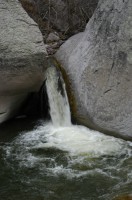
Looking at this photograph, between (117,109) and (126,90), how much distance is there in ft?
1.23

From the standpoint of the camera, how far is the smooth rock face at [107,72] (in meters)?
6.90

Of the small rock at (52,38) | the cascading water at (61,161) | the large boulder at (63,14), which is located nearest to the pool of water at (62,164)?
the cascading water at (61,161)

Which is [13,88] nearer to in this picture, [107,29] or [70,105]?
[70,105]

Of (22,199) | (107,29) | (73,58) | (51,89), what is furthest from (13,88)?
(22,199)

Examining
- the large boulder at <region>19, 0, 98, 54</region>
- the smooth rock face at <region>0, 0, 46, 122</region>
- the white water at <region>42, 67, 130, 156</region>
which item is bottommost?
the white water at <region>42, 67, 130, 156</region>

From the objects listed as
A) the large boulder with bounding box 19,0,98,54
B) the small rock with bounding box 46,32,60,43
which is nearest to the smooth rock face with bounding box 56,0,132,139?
the small rock with bounding box 46,32,60,43

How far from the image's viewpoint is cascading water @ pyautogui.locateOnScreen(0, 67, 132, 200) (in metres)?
5.38

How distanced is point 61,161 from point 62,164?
0.10 m

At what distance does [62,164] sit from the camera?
612cm

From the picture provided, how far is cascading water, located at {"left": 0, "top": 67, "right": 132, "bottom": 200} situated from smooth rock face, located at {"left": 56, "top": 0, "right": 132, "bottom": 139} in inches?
11.5

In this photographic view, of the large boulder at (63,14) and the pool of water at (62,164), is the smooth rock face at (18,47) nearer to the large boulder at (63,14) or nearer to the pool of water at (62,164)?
the pool of water at (62,164)

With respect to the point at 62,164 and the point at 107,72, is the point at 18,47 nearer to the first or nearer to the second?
the point at 107,72

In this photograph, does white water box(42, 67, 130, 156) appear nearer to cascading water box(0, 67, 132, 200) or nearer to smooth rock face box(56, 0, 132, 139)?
cascading water box(0, 67, 132, 200)

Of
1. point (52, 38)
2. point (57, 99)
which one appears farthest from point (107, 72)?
point (52, 38)
